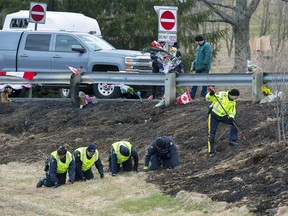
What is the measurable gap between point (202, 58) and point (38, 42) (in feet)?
16.8

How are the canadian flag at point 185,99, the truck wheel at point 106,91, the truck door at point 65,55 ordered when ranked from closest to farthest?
1. the canadian flag at point 185,99
2. the truck wheel at point 106,91
3. the truck door at point 65,55

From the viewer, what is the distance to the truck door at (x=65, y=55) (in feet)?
73.2

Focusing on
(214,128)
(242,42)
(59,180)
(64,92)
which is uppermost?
(242,42)

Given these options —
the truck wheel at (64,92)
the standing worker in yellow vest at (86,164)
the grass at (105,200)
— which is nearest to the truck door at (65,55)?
the truck wheel at (64,92)

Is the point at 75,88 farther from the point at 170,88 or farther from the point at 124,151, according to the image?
the point at 124,151

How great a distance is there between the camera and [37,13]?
23.2 m

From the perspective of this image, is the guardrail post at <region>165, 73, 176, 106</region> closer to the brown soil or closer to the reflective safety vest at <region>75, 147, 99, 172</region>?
the brown soil

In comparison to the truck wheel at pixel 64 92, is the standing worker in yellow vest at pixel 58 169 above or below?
below

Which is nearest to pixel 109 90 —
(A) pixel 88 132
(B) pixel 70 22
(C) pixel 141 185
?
(A) pixel 88 132

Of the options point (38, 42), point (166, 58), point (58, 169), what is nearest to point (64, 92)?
point (38, 42)

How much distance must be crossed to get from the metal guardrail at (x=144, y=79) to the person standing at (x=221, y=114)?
4.53 feet

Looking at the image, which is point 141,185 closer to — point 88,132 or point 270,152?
point 270,152

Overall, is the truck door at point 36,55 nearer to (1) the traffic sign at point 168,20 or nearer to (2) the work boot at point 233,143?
(1) the traffic sign at point 168,20

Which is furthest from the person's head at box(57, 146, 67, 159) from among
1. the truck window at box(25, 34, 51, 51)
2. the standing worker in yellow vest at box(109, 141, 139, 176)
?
the truck window at box(25, 34, 51, 51)
